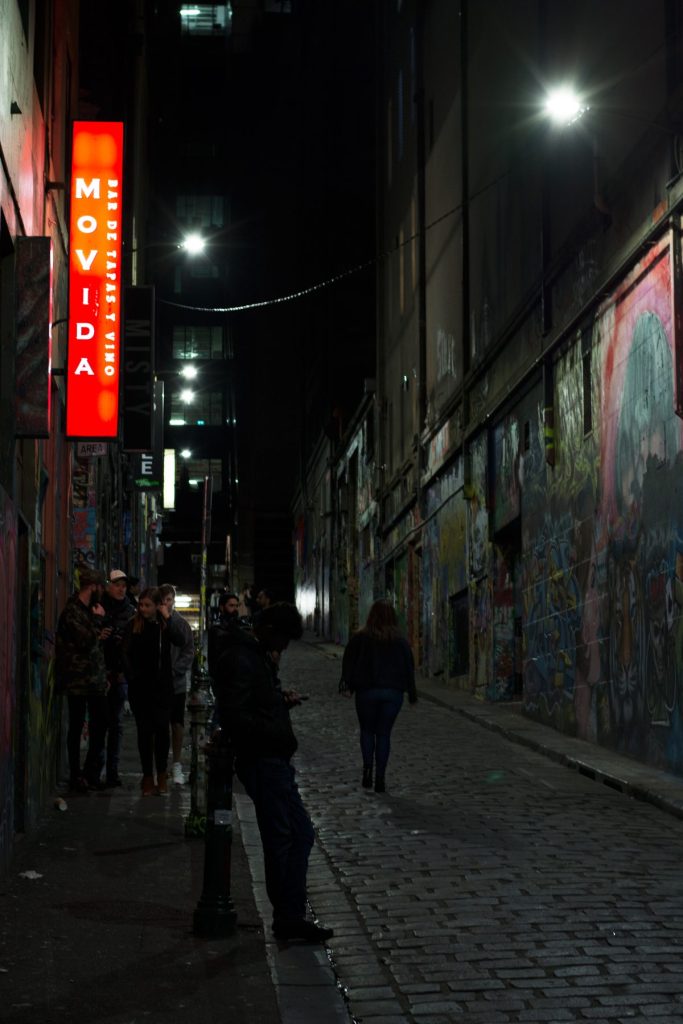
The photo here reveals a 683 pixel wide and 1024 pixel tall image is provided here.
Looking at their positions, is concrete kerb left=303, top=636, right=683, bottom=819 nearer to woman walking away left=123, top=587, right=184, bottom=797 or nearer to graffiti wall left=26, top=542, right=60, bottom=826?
woman walking away left=123, top=587, right=184, bottom=797

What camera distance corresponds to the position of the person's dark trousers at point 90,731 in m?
12.4

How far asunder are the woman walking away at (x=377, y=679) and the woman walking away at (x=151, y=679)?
1694 millimetres

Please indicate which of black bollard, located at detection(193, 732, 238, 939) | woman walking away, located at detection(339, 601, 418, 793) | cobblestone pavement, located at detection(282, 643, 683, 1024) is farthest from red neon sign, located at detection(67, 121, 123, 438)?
black bollard, located at detection(193, 732, 238, 939)

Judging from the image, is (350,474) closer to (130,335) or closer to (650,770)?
(130,335)

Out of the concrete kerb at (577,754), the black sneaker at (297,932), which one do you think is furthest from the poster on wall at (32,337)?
the concrete kerb at (577,754)

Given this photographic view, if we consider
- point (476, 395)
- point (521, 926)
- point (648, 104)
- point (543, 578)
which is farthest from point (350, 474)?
point (521, 926)

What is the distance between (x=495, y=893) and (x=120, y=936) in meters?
2.35

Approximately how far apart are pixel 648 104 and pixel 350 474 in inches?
1208

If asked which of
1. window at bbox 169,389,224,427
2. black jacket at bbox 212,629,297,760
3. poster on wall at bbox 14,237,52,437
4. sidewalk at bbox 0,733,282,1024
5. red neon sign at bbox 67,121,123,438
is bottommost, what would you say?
sidewalk at bbox 0,733,282,1024

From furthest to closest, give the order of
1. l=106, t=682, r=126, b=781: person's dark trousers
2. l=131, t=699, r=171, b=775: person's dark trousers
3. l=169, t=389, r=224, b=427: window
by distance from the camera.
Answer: l=169, t=389, r=224, b=427: window, l=106, t=682, r=126, b=781: person's dark trousers, l=131, t=699, r=171, b=775: person's dark trousers

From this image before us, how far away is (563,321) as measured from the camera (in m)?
18.2

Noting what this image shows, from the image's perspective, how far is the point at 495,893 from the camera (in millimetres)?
8359

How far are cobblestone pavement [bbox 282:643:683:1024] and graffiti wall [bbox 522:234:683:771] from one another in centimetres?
134

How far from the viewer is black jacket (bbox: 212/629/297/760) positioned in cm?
731
